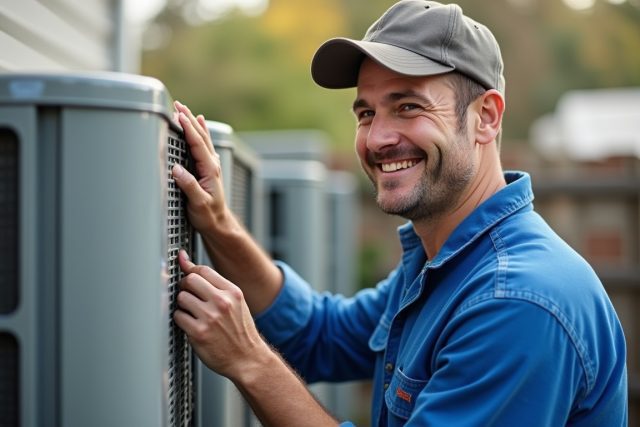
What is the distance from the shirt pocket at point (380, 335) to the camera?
2.22 m

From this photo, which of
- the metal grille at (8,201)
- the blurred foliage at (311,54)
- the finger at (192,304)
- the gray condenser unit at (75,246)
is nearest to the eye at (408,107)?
the finger at (192,304)

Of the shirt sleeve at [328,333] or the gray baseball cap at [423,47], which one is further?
the shirt sleeve at [328,333]

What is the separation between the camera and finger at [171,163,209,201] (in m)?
1.53

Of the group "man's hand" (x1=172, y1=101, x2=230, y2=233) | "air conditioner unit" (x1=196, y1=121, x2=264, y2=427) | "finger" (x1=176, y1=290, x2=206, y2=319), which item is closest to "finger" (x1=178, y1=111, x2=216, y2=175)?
"man's hand" (x1=172, y1=101, x2=230, y2=233)

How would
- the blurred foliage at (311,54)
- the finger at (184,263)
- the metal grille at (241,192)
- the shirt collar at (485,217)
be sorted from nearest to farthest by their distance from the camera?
1. the finger at (184,263)
2. the shirt collar at (485,217)
3. the metal grille at (241,192)
4. the blurred foliage at (311,54)

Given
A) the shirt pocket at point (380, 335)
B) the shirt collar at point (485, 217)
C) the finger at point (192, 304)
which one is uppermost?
the shirt collar at point (485, 217)

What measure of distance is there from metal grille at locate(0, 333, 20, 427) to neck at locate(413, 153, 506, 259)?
1184 mm

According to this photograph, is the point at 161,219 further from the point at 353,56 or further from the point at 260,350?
the point at 353,56

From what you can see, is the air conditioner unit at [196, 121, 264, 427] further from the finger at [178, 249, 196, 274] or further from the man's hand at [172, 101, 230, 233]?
the finger at [178, 249, 196, 274]

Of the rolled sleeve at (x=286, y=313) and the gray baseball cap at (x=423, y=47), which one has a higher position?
the gray baseball cap at (x=423, y=47)

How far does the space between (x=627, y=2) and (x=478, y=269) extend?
96.7 ft

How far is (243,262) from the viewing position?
7.16 feet

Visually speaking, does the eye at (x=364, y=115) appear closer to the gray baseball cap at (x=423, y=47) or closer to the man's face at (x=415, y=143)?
the man's face at (x=415, y=143)

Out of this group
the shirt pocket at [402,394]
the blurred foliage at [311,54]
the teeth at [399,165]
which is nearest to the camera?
the shirt pocket at [402,394]
